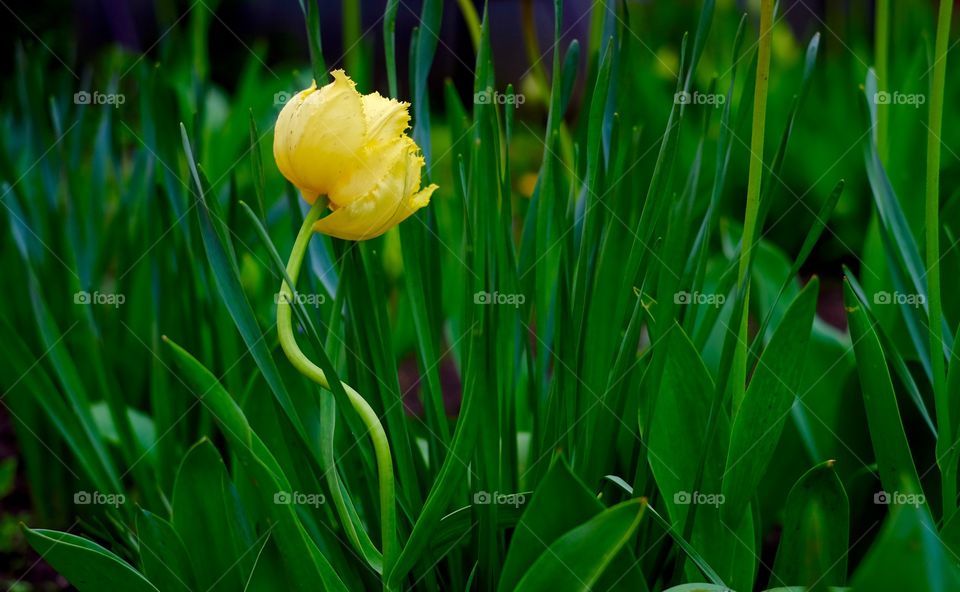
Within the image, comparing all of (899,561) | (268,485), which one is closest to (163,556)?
(268,485)

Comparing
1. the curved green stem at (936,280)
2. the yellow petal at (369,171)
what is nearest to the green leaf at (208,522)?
the yellow petal at (369,171)

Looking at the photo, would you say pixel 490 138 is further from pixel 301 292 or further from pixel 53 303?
pixel 53 303

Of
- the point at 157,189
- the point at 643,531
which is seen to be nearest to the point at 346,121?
the point at 643,531

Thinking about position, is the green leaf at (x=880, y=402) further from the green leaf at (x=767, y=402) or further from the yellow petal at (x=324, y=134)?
the yellow petal at (x=324, y=134)

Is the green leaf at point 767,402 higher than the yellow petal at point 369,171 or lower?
lower

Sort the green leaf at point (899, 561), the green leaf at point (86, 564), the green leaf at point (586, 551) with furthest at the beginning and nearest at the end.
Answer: the green leaf at point (86, 564) → the green leaf at point (586, 551) → the green leaf at point (899, 561)

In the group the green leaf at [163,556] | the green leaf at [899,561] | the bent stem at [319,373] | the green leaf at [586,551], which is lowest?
the green leaf at [163,556]
